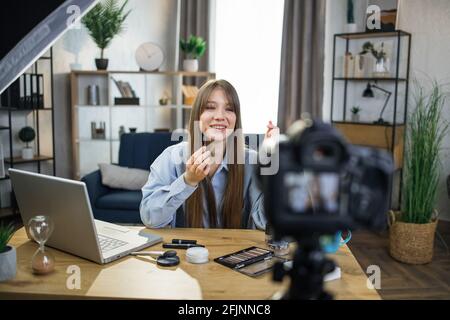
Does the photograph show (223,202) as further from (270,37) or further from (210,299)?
(270,37)

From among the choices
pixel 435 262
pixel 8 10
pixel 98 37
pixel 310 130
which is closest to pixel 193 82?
pixel 98 37

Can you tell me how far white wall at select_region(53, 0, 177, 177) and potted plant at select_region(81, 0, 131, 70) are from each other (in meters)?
0.27

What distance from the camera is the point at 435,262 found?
3162 millimetres

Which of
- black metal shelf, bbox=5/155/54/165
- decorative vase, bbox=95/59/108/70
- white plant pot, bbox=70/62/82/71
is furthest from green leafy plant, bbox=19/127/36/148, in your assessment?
decorative vase, bbox=95/59/108/70

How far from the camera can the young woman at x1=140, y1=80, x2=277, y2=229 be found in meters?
1.85

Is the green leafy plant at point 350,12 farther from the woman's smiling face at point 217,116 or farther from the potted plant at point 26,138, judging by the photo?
the potted plant at point 26,138

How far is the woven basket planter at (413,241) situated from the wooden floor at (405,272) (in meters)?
0.05

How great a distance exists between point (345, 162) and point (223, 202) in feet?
4.38

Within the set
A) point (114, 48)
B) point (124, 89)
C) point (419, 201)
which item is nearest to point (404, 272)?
point (419, 201)

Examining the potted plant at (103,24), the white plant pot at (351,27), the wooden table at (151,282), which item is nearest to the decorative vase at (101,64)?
the potted plant at (103,24)

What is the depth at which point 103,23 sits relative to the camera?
4344 millimetres

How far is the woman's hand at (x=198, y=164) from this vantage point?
5.07ft

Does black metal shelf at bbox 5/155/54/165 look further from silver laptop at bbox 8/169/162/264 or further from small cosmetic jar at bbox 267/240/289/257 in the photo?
small cosmetic jar at bbox 267/240/289/257

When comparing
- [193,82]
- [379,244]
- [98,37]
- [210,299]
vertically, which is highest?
[98,37]
